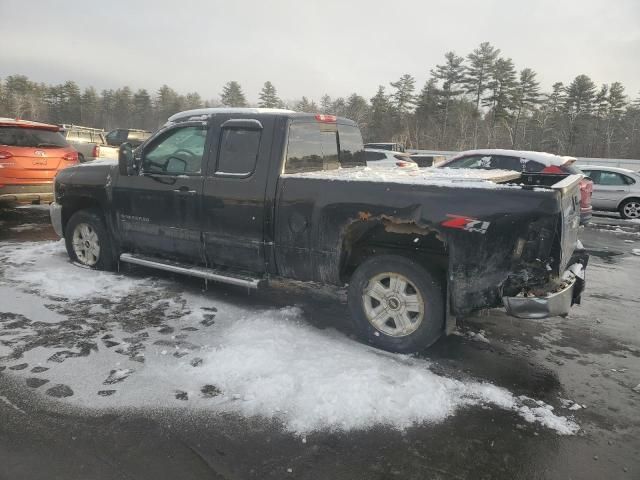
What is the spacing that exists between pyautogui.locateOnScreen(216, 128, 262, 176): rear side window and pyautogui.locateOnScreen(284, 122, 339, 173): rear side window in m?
0.33

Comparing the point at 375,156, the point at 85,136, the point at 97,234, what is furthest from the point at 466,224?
the point at 85,136

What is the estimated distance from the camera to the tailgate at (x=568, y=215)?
3.22m

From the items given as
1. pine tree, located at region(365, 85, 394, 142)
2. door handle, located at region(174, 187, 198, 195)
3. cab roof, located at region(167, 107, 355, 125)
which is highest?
pine tree, located at region(365, 85, 394, 142)

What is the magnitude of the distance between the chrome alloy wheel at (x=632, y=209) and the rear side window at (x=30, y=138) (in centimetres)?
1444

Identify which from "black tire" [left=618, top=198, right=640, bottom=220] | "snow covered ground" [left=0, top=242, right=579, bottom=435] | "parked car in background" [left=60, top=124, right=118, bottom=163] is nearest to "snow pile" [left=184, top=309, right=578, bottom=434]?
"snow covered ground" [left=0, top=242, right=579, bottom=435]

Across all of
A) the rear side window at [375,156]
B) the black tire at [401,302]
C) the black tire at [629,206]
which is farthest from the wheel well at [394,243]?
the rear side window at [375,156]

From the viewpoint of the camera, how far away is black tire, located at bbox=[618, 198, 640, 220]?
12905mm

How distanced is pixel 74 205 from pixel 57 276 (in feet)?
3.14

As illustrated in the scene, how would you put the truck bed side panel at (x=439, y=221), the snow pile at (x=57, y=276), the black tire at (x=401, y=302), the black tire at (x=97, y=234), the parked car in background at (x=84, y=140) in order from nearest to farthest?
the truck bed side panel at (x=439, y=221)
the black tire at (x=401, y=302)
the snow pile at (x=57, y=276)
the black tire at (x=97, y=234)
the parked car in background at (x=84, y=140)

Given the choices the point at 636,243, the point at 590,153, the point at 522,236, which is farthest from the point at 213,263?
the point at 590,153

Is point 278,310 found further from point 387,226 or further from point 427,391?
point 427,391

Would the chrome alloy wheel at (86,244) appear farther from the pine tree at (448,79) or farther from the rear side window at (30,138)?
the pine tree at (448,79)

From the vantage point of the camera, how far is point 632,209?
508 inches

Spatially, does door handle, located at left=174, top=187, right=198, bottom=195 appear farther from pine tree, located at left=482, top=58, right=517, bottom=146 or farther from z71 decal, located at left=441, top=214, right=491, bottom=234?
pine tree, located at left=482, top=58, right=517, bottom=146
